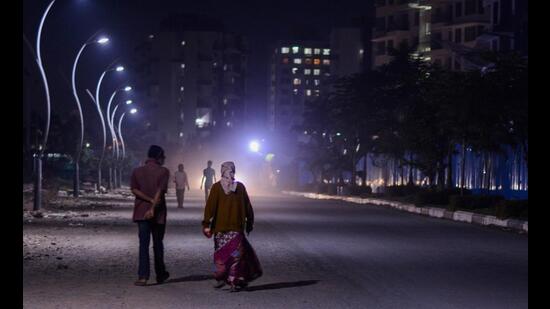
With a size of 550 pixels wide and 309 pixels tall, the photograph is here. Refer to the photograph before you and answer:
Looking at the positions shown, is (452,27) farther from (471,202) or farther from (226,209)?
(226,209)

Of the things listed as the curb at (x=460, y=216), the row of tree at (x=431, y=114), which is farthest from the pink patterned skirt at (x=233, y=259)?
the row of tree at (x=431, y=114)

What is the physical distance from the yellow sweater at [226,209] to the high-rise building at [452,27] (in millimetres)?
63926

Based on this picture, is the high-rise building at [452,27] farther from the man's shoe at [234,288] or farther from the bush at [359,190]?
the man's shoe at [234,288]

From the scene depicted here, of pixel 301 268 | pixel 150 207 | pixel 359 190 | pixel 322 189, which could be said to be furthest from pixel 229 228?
pixel 322 189

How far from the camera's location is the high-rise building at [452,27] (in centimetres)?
8681

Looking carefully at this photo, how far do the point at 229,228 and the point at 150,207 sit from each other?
123 centimetres

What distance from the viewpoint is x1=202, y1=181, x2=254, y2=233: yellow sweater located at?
626 inches

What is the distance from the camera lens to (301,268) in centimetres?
1934

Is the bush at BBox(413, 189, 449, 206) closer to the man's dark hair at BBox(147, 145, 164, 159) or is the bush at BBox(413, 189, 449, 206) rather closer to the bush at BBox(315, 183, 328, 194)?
the man's dark hair at BBox(147, 145, 164, 159)

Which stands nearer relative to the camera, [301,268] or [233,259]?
[233,259]

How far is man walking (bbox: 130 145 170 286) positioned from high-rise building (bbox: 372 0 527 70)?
6337 cm

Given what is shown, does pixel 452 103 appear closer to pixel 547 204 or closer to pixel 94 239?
pixel 547 204

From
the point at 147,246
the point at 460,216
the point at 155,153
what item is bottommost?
the point at 460,216

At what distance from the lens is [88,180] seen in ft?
312
